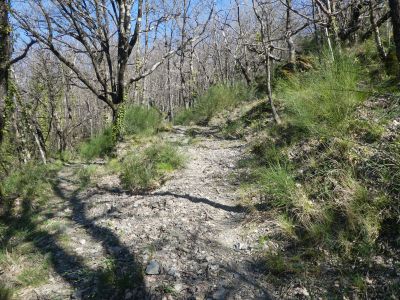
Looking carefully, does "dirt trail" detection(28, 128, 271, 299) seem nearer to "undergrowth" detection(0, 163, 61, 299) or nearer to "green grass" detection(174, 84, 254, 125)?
"undergrowth" detection(0, 163, 61, 299)

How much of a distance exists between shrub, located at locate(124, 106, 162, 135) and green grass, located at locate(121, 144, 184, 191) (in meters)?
2.55

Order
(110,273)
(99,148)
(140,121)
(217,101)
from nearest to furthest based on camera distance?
1. (110,273)
2. (99,148)
3. (140,121)
4. (217,101)

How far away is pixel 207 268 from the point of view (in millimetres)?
3059

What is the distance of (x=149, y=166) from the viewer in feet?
18.5

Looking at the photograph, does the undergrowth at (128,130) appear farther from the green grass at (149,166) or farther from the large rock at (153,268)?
the large rock at (153,268)

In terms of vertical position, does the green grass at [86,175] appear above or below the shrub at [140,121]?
below

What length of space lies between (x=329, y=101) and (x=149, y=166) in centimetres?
292

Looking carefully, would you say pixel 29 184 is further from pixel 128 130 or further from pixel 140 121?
pixel 140 121

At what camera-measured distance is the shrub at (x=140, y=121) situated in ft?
29.7

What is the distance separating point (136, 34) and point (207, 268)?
20.2ft

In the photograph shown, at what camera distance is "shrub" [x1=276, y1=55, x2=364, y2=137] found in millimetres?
4336

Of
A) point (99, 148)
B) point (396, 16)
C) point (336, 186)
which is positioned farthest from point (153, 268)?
point (99, 148)

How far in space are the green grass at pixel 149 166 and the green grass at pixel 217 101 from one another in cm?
487

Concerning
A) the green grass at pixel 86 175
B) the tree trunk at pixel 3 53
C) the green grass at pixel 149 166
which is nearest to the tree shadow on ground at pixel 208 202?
the green grass at pixel 149 166
